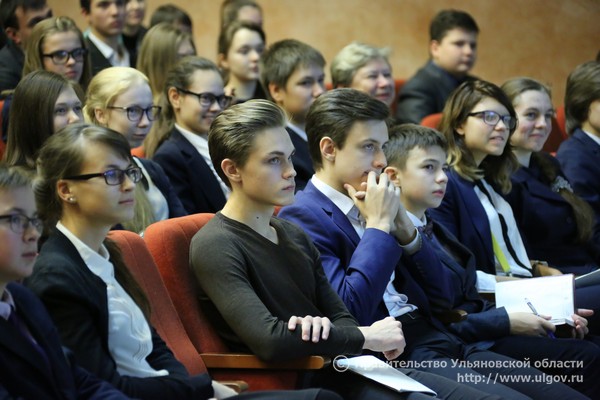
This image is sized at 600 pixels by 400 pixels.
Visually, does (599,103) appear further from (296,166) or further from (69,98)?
(69,98)

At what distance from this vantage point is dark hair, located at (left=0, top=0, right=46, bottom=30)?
4.88 meters

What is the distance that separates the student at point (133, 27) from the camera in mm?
5551

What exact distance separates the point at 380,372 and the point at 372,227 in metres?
0.51

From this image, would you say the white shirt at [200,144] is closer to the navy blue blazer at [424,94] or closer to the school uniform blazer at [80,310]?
the navy blue blazer at [424,94]

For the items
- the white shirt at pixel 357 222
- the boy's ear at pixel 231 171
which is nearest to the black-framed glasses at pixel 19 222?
the boy's ear at pixel 231 171

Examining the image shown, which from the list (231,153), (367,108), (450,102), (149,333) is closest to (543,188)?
(450,102)

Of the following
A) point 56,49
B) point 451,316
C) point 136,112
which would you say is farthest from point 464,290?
point 56,49

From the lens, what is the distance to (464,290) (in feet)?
11.5

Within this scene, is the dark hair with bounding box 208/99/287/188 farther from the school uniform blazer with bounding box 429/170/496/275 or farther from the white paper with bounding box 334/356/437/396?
the school uniform blazer with bounding box 429/170/496/275

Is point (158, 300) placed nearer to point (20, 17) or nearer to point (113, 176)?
point (113, 176)

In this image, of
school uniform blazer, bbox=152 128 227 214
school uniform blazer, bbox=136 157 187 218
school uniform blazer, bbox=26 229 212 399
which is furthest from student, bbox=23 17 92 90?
school uniform blazer, bbox=26 229 212 399

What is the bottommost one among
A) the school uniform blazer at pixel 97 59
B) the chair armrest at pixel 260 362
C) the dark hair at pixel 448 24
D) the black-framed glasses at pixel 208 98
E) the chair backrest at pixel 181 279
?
the chair armrest at pixel 260 362

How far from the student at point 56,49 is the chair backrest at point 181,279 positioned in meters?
1.62

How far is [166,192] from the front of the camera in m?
3.81
